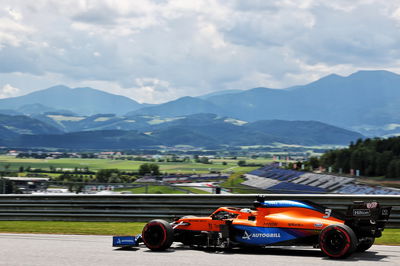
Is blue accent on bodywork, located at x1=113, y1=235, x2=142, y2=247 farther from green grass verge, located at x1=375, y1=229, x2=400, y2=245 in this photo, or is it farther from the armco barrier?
green grass verge, located at x1=375, y1=229, x2=400, y2=245

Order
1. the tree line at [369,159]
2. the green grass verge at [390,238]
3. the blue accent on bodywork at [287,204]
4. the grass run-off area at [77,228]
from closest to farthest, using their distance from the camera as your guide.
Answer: the blue accent on bodywork at [287,204] → the green grass verge at [390,238] → the grass run-off area at [77,228] → the tree line at [369,159]

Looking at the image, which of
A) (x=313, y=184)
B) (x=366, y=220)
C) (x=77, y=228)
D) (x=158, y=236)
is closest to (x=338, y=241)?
(x=366, y=220)

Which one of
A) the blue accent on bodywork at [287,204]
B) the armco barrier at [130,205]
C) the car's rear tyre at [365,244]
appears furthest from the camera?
the armco barrier at [130,205]

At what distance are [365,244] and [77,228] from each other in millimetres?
9349

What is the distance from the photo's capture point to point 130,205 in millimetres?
18922

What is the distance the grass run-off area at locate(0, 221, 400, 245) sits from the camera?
1680 cm

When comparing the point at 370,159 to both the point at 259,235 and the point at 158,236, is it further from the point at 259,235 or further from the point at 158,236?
the point at 259,235

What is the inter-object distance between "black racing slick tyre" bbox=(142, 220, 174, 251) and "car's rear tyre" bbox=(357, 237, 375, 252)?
3750 mm

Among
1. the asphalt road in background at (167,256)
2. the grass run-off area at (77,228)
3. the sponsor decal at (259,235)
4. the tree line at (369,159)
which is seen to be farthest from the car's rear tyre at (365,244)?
the tree line at (369,159)

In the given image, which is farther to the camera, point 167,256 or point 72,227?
point 72,227

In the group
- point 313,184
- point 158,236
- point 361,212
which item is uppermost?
point 313,184

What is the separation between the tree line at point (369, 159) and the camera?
93938 mm

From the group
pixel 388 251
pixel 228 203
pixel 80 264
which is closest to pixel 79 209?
pixel 228 203

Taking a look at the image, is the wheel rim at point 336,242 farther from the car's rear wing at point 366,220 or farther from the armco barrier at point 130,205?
the armco barrier at point 130,205
